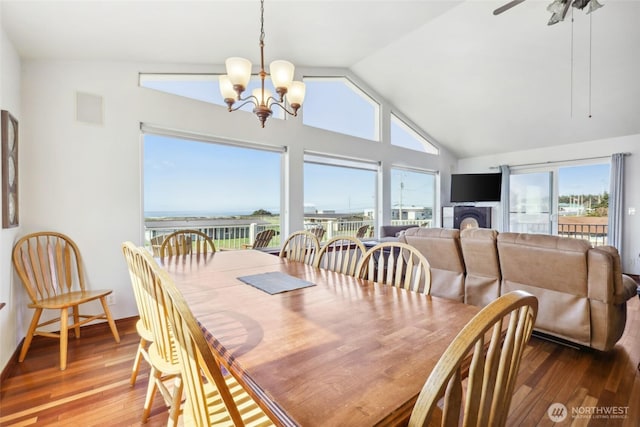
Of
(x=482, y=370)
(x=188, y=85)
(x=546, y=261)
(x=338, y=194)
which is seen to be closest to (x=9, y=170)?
(x=188, y=85)

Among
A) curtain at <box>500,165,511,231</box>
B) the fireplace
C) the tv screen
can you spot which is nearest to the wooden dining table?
the fireplace

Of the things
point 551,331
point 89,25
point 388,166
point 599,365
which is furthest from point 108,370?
point 388,166

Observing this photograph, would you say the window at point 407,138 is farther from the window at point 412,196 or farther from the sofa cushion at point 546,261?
the sofa cushion at point 546,261

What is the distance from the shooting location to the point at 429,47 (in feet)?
12.9

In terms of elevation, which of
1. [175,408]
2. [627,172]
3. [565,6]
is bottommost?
[175,408]

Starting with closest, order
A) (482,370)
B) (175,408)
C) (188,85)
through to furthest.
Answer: (482,370) < (175,408) < (188,85)

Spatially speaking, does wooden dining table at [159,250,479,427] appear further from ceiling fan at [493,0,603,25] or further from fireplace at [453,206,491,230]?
fireplace at [453,206,491,230]

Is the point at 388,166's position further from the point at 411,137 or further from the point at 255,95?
the point at 255,95

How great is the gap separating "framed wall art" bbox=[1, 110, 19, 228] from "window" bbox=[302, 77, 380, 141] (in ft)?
9.88

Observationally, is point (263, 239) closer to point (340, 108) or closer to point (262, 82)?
point (262, 82)

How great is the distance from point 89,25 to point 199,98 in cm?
122

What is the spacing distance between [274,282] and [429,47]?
3.90 meters

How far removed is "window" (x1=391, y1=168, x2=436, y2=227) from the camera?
18.4ft

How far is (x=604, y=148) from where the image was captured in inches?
195
